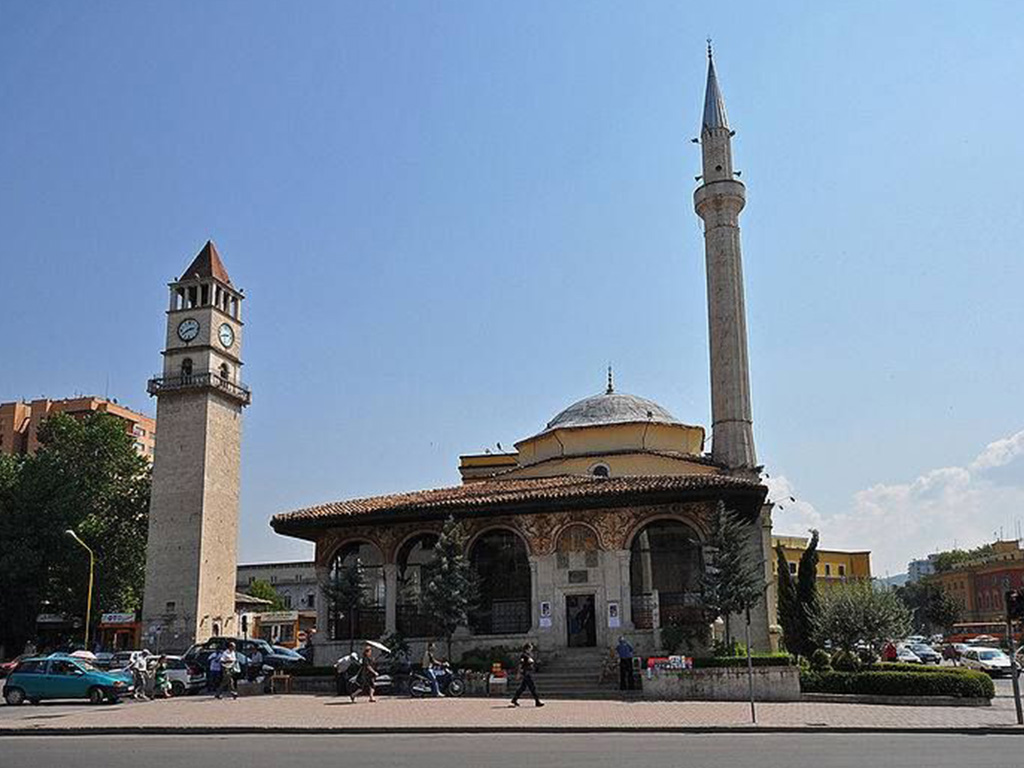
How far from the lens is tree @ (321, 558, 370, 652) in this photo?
97.8 feet

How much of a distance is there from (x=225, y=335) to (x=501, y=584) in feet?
96.0

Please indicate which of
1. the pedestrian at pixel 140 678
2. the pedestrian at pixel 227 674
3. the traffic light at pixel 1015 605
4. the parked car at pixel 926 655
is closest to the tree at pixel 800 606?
the traffic light at pixel 1015 605

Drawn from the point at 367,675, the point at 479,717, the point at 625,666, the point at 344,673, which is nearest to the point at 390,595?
the point at 344,673

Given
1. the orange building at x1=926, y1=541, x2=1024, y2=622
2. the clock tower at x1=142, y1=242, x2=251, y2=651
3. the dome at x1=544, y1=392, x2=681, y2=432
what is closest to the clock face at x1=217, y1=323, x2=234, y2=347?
the clock tower at x1=142, y1=242, x2=251, y2=651

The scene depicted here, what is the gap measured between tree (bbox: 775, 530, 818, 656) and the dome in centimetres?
722

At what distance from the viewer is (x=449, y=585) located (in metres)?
27.8

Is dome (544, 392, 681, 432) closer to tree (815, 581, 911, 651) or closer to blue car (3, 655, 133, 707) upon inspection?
tree (815, 581, 911, 651)

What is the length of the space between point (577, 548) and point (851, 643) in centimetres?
779

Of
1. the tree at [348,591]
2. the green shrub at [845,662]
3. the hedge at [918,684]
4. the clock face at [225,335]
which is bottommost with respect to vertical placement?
the hedge at [918,684]

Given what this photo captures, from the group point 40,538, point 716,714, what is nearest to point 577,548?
point 716,714

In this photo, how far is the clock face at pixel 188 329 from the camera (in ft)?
173

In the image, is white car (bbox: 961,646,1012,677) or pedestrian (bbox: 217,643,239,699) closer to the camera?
pedestrian (bbox: 217,643,239,699)

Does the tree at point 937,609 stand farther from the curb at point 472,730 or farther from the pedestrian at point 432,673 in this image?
the curb at point 472,730

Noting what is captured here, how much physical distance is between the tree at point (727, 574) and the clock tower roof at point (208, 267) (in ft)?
120
